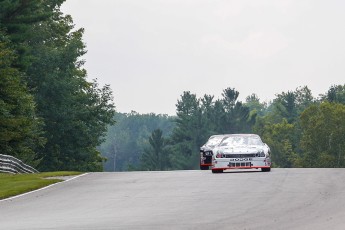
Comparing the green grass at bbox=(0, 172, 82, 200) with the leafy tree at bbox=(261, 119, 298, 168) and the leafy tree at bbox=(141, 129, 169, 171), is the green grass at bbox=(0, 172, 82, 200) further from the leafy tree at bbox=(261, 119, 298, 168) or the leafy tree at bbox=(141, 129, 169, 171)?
the leafy tree at bbox=(141, 129, 169, 171)

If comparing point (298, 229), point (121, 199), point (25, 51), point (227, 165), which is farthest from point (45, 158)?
point (298, 229)

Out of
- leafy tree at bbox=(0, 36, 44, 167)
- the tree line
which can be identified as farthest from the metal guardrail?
the tree line

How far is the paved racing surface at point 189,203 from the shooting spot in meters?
17.2

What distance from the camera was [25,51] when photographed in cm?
6800

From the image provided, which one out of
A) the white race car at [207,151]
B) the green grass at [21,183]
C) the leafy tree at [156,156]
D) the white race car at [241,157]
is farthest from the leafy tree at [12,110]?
the leafy tree at [156,156]

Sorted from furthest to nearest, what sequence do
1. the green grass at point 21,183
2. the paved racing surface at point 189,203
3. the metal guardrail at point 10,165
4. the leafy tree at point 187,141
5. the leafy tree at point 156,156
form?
the leafy tree at point 156,156
the leafy tree at point 187,141
the metal guardrail at point 10,165
the green grass at point 21,183
the paved racing surface at point 189,203

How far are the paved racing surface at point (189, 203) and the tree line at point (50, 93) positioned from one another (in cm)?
3072

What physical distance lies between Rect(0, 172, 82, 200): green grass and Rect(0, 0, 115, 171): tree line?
900 inches

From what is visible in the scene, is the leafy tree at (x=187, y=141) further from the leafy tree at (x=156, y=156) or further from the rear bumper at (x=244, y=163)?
the rear bumper at (x=244, y=163)

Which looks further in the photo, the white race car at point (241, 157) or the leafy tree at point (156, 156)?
the leafy tree at point (156, 156)

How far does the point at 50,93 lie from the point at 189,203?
5458cm

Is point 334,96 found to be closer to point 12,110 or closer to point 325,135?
point 325,135

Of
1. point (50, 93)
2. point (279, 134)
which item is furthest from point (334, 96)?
point (50, 93)

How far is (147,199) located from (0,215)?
13.1 ft
